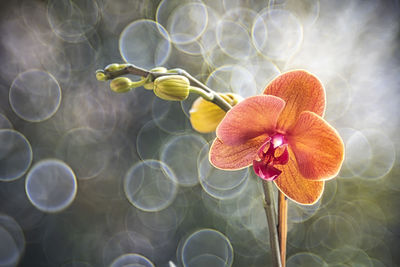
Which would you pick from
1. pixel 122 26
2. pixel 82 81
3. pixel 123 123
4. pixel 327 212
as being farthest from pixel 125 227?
pixel 122 26

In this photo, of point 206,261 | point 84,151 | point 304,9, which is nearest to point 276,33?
point 304,9

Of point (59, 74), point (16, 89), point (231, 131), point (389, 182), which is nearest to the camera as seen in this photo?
point (231, 131)

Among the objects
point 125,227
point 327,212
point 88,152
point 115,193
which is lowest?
point 125,227

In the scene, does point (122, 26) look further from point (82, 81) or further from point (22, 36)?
point (22, 36)

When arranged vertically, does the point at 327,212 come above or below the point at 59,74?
above

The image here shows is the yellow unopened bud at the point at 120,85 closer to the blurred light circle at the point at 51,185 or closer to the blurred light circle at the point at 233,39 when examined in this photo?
the blurred light circle at the point at 51,185

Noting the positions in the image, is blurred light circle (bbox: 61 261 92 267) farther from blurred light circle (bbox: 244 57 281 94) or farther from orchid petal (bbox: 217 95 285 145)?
orchid petal (bbox: 217 95 285 145)

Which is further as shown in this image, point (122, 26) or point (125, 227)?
point (122, 26)
